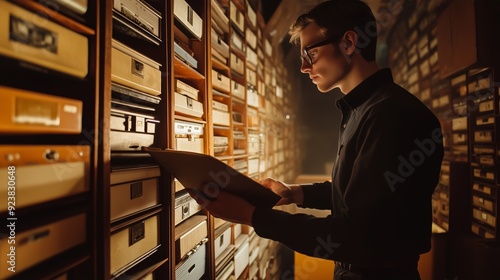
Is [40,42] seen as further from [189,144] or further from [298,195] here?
[298,195]

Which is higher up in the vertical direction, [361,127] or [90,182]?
[361,127]

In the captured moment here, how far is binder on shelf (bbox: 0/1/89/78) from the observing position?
1.77 ft

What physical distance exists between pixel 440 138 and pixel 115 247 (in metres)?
1.08

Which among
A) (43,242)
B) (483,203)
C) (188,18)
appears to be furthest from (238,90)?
(483,203)

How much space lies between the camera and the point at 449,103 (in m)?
3.03

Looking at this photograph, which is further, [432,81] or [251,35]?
[432,81]

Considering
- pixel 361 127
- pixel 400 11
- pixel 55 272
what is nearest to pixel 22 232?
pixel 55 272

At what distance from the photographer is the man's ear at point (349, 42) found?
39.0 inches

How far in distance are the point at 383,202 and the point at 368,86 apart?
468 millimetres

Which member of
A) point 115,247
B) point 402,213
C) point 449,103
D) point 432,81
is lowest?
point 115,247

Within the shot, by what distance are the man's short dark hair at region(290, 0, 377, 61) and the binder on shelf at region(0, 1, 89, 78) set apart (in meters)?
0.81

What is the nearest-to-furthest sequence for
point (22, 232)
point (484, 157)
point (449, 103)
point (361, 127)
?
point (22, 232) → point (361, 127) → point (484, 157) → point (449, 103)

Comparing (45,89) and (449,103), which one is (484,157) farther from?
(45,89)

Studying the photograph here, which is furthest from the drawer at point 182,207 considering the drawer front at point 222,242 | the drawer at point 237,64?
the drawer at point 237,64
